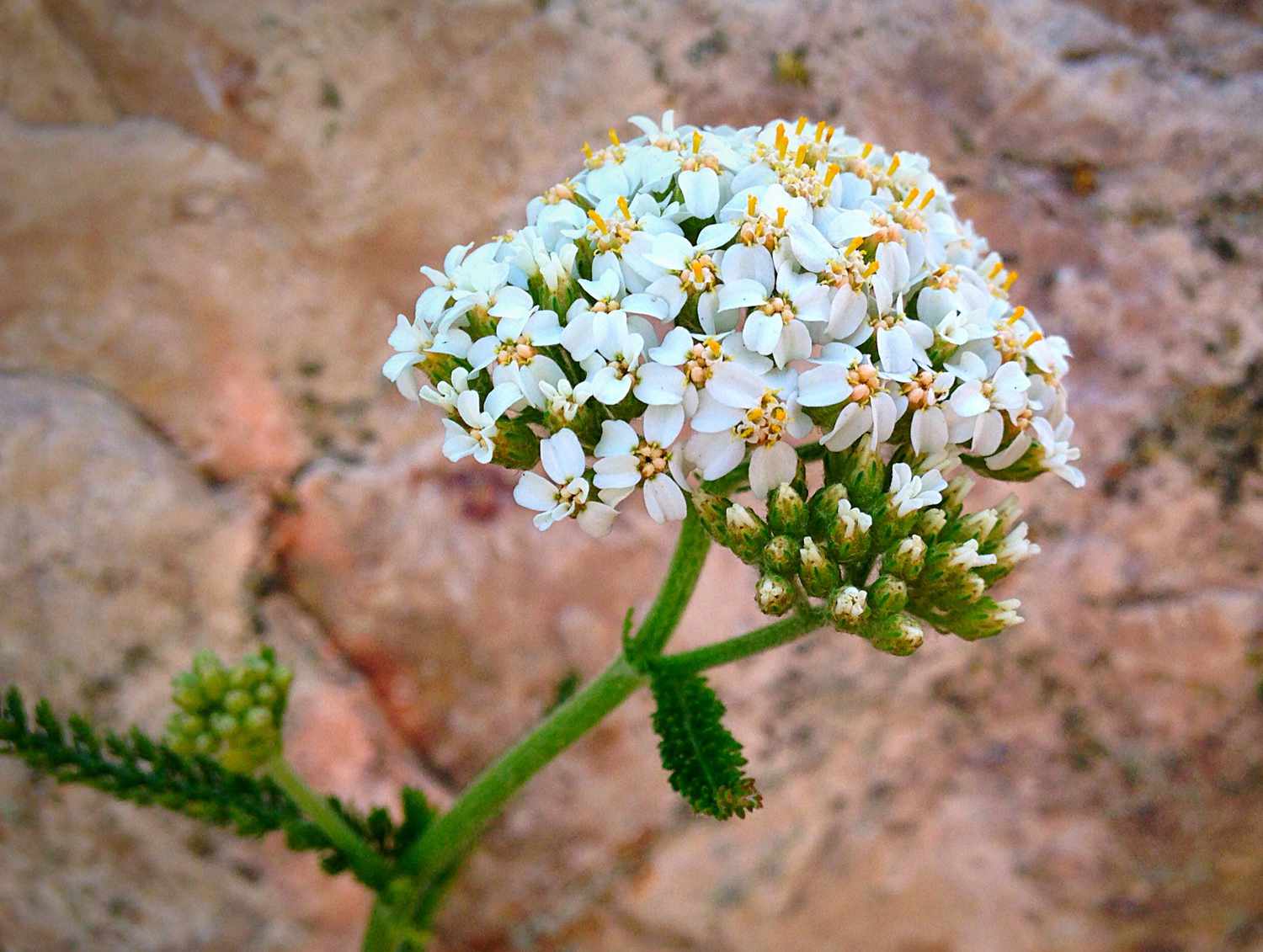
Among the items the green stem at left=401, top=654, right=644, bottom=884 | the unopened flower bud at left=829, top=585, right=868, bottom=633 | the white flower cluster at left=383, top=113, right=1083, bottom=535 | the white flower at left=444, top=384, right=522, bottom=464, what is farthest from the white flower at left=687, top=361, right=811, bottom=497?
the green stem at left=401, top=654, right=644, bottom=884

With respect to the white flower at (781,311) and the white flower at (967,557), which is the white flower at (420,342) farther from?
the white flower at (967,557)

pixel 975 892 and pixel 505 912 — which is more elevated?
pixel 975 892

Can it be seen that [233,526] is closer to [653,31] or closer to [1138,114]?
[653,31]

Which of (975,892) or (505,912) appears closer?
(505,912)

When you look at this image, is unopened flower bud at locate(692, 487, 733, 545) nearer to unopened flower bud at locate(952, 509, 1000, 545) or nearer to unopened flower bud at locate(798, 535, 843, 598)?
unopened flower bud at locate(798, 535, 843, 598)

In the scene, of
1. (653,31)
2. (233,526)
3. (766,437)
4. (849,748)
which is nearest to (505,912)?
(849,748)

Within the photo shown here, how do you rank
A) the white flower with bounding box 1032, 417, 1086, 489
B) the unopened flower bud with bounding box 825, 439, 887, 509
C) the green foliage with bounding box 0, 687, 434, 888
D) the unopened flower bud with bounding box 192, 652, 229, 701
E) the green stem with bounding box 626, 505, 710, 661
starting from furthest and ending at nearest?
the unopened flower bud with bounding box 192, 652, 229, 701 → the green foliage with bounding box 0, 687, 434, 888 → the green stem with bounding box 626, 505, 710, 661 → the white flower with bounding box 1032, 417, 1086, 489 → the unopened flower bud with bounding box 825, 439, 887, 509
